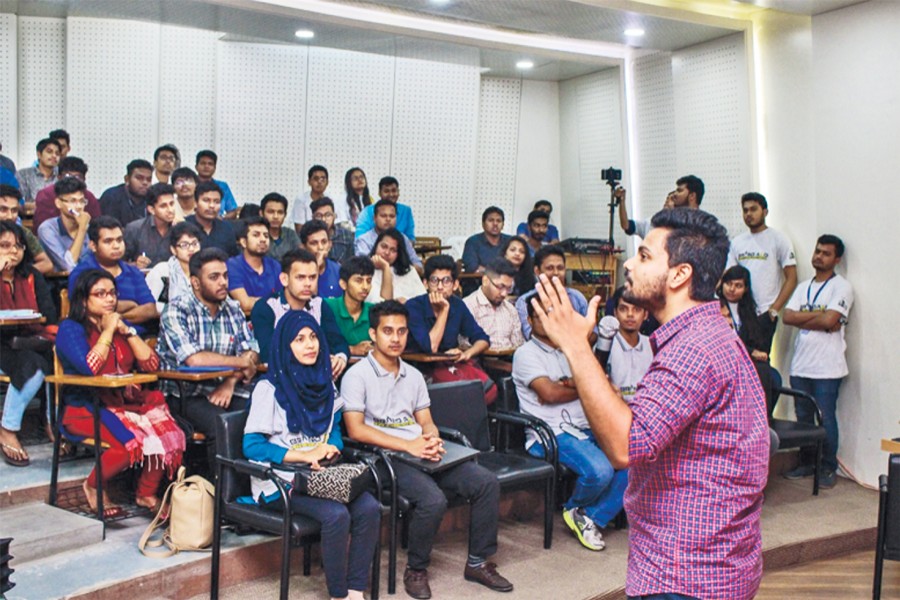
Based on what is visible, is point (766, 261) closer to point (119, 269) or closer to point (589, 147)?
point (589, 147)

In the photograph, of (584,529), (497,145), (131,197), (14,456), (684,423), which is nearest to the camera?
(684,423)

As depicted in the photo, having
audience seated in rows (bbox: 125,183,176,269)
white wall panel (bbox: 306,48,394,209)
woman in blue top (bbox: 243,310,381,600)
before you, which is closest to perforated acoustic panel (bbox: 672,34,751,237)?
white wall panel (bbox: 306,48,394,209)

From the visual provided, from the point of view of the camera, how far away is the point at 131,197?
685 centimetres

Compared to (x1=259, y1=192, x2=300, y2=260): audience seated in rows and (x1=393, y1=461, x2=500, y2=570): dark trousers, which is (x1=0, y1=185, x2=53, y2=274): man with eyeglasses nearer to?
(x1=259, y1=192, x2=300, y2=260): audience seated in rows

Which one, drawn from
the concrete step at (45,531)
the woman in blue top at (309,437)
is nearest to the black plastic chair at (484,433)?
the woman in blue top at (309,437)

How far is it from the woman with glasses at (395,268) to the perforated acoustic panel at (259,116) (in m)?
2.68

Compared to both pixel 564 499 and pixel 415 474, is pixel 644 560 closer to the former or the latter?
pixel 415 474

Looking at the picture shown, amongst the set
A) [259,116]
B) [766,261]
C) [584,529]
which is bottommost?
[584,529]

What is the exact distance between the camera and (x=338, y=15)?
268 inches

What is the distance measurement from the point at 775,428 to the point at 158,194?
393 centimetres

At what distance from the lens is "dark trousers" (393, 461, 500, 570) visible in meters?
4.31

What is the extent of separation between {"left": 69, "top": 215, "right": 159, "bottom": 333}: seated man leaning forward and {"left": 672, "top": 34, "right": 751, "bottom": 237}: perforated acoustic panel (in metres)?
4.26

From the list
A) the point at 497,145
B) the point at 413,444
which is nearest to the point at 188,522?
the point at 413,444

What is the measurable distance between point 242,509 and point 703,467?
2408 mm
